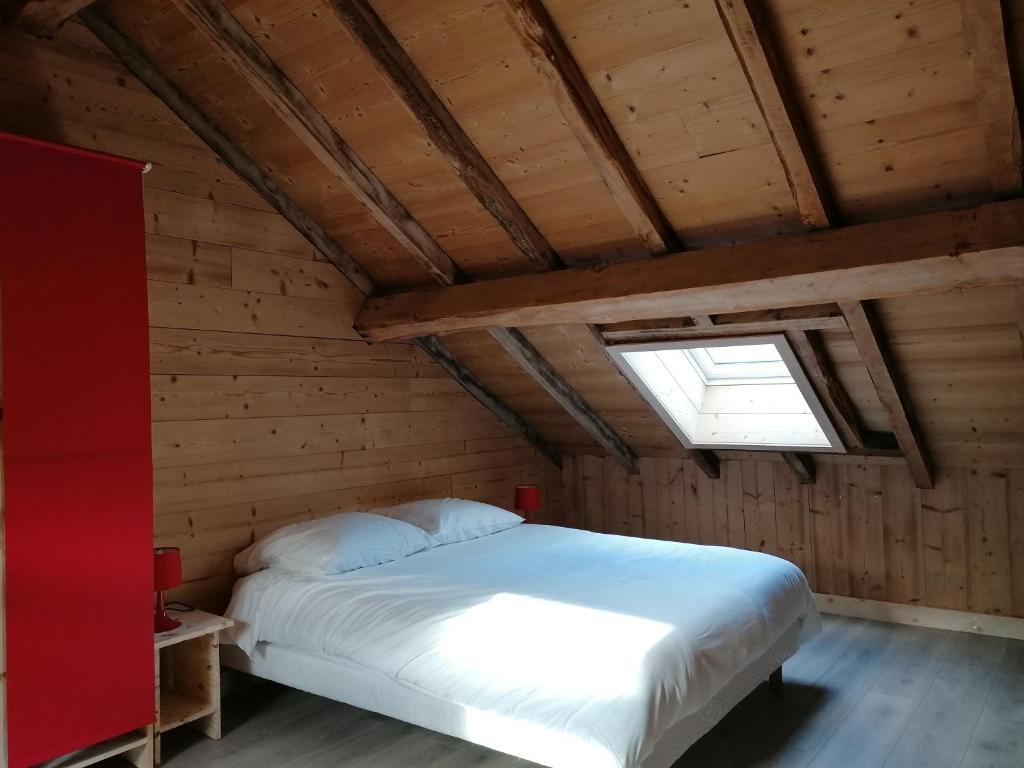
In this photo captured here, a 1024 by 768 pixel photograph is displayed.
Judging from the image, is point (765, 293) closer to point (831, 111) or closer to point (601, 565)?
point (831, 111)

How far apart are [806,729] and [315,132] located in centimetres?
291

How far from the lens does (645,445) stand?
5016 mm

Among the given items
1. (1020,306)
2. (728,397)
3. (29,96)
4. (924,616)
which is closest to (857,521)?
(924,616)

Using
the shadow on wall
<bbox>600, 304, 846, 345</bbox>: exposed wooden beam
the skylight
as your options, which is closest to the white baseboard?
the skylight

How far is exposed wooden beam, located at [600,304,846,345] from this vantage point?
3.16m

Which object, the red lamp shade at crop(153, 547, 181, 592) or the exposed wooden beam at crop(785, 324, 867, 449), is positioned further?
the exposed wooden beam at crop(785, 324, 867, 449)

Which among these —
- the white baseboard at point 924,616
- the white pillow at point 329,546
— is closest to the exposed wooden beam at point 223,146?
the white pillow at point 329,546

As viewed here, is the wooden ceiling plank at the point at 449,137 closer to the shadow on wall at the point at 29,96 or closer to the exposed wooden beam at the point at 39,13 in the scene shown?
the exposed wooden beam at the point at 39,13

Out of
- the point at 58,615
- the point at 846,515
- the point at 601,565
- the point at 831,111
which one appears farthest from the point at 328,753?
the point at 846,515

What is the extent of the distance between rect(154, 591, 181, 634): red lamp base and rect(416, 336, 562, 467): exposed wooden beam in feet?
6.42

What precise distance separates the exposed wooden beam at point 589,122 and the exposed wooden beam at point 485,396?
5.56 feet

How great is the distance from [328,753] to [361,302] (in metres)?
2.16

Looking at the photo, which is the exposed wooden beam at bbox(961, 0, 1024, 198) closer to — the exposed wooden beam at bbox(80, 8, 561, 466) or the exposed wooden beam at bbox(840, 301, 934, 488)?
the exposed wooden beam at bbox(840, 301, 934, 488)

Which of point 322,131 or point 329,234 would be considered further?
point 329,234
